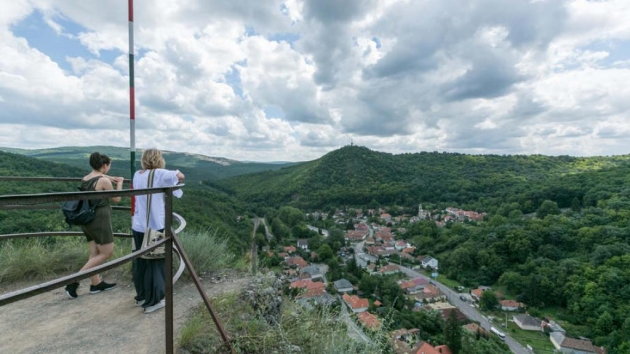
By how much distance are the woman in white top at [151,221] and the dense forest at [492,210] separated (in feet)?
18.6

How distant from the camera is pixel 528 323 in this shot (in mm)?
30891

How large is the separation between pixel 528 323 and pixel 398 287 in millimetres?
12472

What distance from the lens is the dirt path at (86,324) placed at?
2.76 meters

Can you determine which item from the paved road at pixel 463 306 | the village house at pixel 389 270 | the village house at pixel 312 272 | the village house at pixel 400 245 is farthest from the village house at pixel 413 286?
the village house at pixel 400 245

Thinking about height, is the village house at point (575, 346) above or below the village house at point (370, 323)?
below

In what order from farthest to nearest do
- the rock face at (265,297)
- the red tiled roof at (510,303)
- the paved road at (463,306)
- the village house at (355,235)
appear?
the village house at (355,235) → the red tiled roof at (510,303) → the paved road at (463,306) → the rock face at (265,297)

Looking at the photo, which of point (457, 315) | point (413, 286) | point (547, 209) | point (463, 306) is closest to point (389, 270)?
point (413, 286)

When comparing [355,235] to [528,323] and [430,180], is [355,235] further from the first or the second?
[430,180]

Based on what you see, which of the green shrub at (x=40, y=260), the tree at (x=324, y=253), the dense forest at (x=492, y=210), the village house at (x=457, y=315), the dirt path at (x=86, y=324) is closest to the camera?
the dirt path at (x=86, y=324)

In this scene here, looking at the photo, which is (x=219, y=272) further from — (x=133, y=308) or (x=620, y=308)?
(x=620, y=308)

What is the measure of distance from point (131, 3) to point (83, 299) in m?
3.62

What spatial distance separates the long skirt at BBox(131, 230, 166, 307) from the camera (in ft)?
10.8

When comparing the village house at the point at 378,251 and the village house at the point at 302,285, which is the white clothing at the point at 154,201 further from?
the village house at the point at 378,251

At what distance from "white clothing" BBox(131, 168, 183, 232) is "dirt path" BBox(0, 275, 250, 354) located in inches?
37.2
